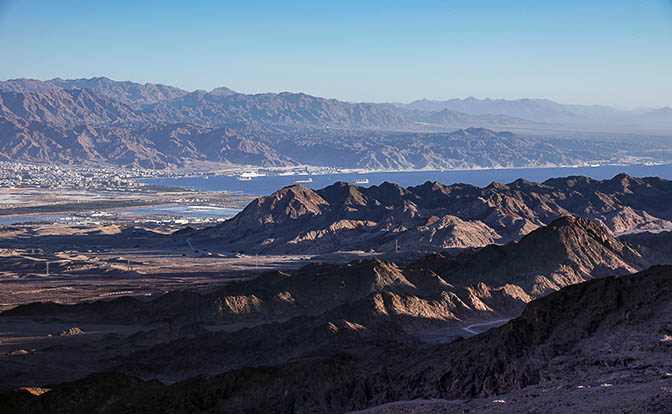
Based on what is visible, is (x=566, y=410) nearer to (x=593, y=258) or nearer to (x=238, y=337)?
(x=238, y=337)

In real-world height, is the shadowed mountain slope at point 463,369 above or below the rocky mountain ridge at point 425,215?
above

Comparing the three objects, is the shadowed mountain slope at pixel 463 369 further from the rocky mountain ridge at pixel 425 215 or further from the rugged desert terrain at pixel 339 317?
the rocky mountain ridge at pixel 425 215

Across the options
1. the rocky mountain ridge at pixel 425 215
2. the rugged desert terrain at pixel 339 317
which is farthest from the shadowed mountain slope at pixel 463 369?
the rocky mountain ridge at pixel 425 215

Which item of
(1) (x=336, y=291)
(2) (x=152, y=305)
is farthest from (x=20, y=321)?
(1) (x=336, y=291)

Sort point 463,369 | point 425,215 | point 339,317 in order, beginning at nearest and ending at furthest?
point 463,369 < point 339,317 < point 425,215

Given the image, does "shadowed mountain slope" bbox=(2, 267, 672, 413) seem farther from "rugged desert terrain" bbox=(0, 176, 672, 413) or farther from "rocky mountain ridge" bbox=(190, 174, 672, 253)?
"rocky mountain ridge" bbox=(190, 174, 672, 253)

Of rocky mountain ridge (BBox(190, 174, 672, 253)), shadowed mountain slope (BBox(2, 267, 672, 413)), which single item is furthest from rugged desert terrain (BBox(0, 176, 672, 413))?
rocky mountain ridge (BBox(190, 174, 672, 253))

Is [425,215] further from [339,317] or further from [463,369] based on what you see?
[463,369]

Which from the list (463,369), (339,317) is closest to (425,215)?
(339,317)

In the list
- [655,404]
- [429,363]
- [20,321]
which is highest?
[655,404]

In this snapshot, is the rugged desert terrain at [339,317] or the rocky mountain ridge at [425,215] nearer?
the rugged desert terrain at [339,317]

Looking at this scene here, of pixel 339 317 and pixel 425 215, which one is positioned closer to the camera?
pixel 339 317
